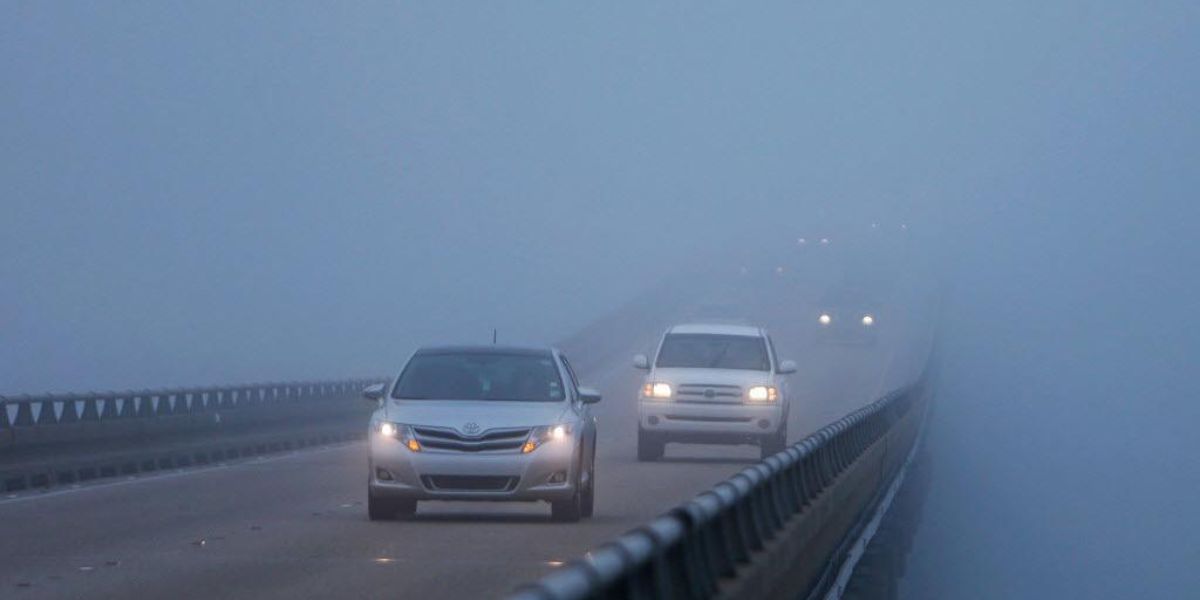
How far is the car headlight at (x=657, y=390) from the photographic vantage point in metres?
34.2

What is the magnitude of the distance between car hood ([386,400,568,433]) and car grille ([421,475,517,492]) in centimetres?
42

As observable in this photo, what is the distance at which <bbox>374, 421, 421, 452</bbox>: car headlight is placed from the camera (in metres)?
20.9

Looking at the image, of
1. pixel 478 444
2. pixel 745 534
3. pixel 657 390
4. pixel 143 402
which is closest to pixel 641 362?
pixel 657 390

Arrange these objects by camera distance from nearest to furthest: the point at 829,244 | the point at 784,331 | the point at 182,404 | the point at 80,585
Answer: the point at 80,585 → the point at 182,404 → the point at 784,331 → the point at 829,244

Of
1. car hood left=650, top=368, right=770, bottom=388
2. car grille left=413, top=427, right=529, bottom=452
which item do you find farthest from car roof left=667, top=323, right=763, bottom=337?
car grille left=413, top=427, right=529, bottom=452

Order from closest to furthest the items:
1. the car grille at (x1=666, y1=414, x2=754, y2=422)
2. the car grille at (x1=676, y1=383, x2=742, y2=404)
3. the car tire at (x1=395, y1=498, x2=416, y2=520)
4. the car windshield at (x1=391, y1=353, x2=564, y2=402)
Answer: the car tire at (x1=395, y1=498, x2=416, y2=520) → the car windshield at (x1=391, y1=353, x2=564, y2=402) → the car grille at (x1=666, y1=414, x2=754, y2=422) → the car grille at (x1=676, y1=383, x2=742, y2=404)

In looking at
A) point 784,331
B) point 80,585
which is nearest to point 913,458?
point 80,585

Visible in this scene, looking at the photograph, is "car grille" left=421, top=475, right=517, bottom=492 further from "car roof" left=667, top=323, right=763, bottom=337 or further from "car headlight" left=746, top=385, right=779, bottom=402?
"car roof" left=667, top=323, right=763, bottom=337

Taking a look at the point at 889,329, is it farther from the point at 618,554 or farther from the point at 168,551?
the point at 618,554

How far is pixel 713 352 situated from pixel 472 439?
48.8 feet

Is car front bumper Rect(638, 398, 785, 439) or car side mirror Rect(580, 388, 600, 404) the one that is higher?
car side mirror Rect(580, 388, 600, 404)

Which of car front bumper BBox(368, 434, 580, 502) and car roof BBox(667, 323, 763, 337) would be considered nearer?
car front bumper BBox(368, 434, 580, 502)

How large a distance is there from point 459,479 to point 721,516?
1016cm

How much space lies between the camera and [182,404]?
117 ft
